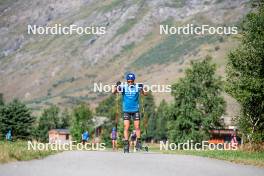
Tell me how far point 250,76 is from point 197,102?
55.2 meters

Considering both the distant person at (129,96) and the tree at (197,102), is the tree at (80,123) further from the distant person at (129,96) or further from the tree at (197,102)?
the distant person at (129,96)

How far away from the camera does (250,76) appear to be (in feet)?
86.7

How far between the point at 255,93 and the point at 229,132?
392 feet

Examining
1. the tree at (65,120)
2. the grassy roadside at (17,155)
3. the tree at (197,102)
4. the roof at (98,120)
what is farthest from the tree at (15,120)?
the grassy roadside at (17,155)

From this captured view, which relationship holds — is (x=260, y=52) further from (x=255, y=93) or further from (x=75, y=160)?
(x=75, y=160)

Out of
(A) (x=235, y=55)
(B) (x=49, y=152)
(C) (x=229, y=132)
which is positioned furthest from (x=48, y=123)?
(B) (x=49, y=152)

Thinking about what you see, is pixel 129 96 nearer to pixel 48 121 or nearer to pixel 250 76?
pixel 250 76

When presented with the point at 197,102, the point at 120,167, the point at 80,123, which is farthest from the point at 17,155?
the point at 80,123

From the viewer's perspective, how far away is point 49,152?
15945mm

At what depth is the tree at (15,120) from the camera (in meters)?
90.7

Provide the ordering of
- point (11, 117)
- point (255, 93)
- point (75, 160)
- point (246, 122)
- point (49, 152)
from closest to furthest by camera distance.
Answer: point (75, 160)
point (49, 152)
point (255, 93)
point (246, 122)
point (11, 117)

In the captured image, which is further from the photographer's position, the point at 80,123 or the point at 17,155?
the point at 80,123

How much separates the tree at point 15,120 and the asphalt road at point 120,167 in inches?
3039

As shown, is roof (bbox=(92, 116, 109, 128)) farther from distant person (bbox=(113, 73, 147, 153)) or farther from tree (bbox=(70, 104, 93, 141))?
distant person (bbox=(113, 73, 147, 153))
